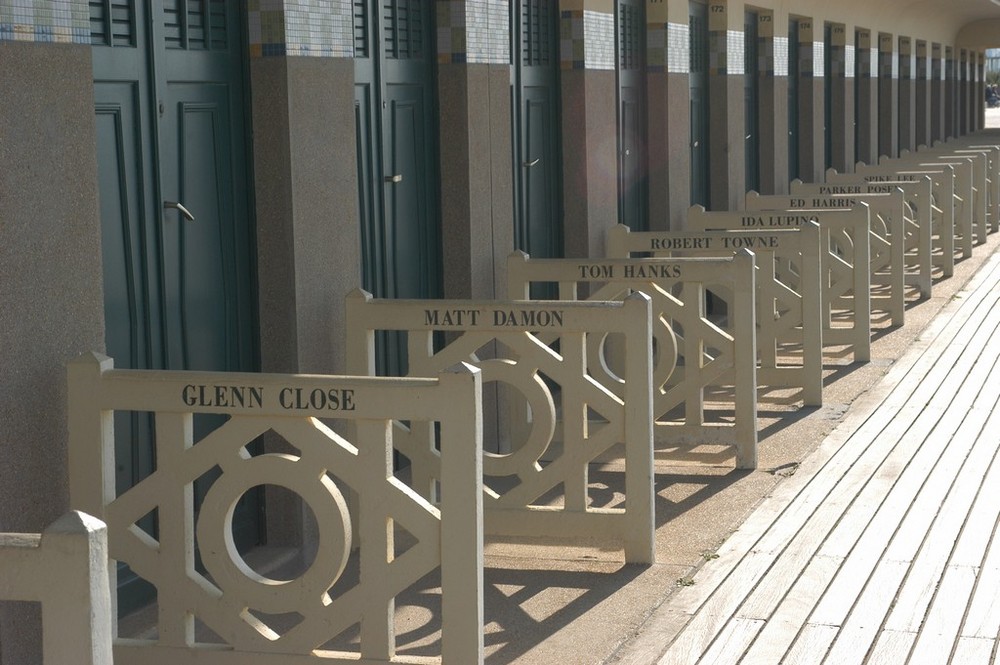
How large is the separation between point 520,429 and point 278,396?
2.73 metres

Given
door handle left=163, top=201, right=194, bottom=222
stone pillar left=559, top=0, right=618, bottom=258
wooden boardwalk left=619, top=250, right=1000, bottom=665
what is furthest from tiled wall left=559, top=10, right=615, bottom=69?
door handle left=163, top=201, right=194, bottom=222

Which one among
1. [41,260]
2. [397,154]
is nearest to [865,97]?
[397,154]

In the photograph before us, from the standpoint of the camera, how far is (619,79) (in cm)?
981

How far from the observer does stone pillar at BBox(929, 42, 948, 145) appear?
86.9 ft

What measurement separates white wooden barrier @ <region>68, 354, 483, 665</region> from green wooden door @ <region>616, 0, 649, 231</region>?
6148 mm

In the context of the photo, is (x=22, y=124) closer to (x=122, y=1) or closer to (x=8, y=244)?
(x=8, y=244)

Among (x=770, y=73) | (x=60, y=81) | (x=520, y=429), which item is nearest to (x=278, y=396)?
(x=60, y=81)

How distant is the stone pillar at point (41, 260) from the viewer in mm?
4035

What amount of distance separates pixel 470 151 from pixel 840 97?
11.2 m

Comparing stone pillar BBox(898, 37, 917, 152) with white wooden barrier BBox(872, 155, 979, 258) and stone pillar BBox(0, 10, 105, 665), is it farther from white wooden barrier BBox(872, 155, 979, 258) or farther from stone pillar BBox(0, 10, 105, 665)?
stone pillar BBox(0, 10, 105, 665)

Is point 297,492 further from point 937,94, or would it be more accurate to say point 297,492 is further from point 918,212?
point 937,94

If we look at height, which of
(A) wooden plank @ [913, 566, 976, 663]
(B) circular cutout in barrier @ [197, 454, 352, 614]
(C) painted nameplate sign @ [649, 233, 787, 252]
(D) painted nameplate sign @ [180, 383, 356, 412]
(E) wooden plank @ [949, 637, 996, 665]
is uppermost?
(C) painted nameplate sign @ [649, 233, 787, 252]

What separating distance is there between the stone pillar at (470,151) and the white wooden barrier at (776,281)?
991mm

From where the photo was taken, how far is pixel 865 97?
19203 mm
